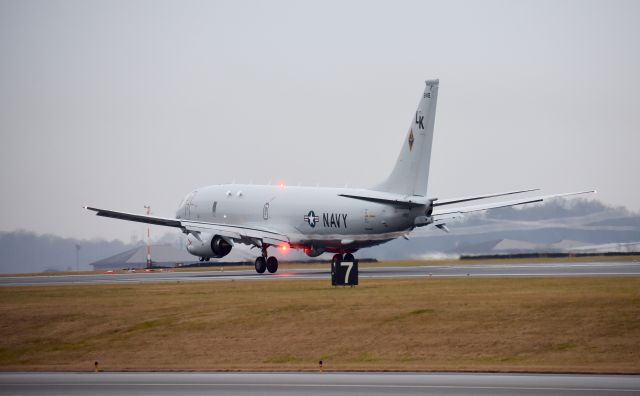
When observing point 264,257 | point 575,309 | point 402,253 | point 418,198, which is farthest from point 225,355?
point 402,253

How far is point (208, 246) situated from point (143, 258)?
253 ft

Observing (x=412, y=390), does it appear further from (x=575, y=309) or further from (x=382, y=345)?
(x=575, y=309)

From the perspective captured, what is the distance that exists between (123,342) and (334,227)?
1224 inches

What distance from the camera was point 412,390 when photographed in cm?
3108

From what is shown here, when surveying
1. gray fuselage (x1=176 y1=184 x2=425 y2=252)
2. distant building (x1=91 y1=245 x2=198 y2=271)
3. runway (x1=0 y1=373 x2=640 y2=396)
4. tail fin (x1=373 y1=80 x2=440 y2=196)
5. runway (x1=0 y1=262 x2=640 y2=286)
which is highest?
tail fin (x1=373 y1=80 x2=440 y2=196)

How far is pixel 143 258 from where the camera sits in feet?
509

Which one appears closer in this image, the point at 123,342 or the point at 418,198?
the point at 123,342

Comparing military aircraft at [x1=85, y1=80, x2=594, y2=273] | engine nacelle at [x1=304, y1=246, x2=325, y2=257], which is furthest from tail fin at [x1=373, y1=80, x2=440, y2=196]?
engine nacelle at [x1=304, y1=246, x2=325, y2=257]

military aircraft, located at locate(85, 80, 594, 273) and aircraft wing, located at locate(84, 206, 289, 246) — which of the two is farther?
aircraft wing, located at locate(84, 206, 289, 246)

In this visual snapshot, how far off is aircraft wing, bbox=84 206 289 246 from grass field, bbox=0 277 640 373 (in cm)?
1914

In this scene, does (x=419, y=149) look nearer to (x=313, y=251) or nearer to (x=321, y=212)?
(x=321, y=212)

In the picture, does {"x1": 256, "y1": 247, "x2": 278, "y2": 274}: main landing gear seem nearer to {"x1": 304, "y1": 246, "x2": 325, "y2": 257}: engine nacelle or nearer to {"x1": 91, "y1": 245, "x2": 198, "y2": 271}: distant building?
{"x1": 304, "y1": 246, "x2": 325, "y2": 257}: engine nacelle

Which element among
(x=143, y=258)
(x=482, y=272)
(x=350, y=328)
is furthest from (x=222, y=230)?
(x=143, y=258)

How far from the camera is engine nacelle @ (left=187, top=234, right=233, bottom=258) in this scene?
8000 cm
